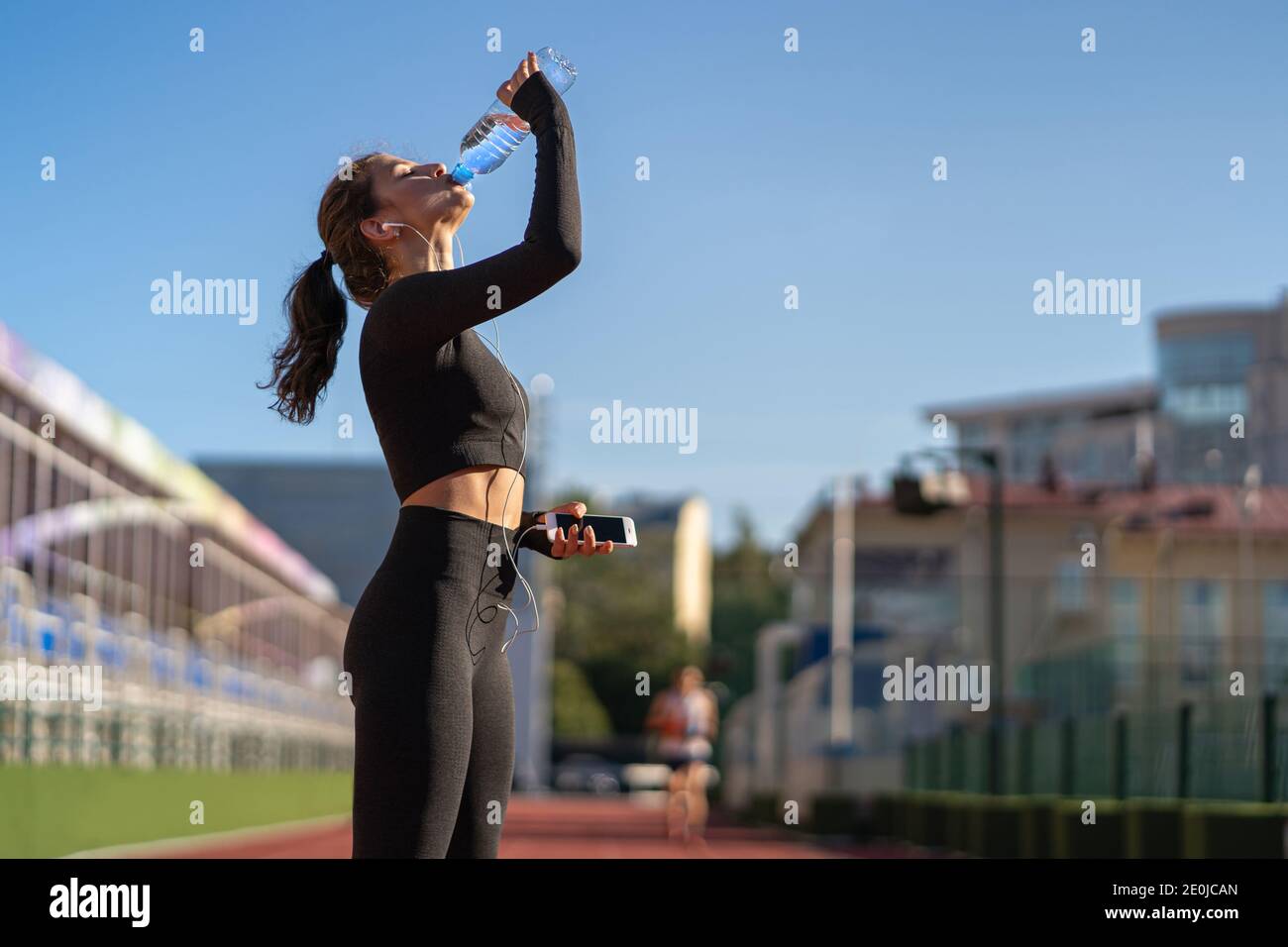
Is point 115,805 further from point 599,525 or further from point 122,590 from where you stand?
point 599,525

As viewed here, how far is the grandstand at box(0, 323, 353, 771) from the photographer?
10805 millimetres

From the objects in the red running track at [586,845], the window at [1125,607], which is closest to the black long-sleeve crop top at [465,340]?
the red running track at [586,845]

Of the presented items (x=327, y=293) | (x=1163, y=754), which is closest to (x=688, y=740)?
(x=1163, y=754)

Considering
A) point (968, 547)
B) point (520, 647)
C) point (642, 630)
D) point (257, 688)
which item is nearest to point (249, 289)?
point (257, 688)

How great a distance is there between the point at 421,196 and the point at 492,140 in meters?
0.18

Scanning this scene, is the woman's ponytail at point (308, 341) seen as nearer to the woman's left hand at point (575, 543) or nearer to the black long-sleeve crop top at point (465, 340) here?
the black long-sleeve crop top at point (465, 340)

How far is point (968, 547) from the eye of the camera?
59.9 m

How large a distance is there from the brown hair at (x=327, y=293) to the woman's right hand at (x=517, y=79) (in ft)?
1.15

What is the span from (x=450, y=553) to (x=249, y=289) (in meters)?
4.08

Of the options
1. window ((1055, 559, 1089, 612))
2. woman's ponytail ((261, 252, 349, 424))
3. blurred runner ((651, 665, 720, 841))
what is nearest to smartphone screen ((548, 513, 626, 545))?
woman's ponytail ((261, 252, 349, 424))

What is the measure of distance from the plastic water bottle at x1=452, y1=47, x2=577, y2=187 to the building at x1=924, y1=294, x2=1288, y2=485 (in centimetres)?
3222

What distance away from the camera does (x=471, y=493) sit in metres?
3.39
